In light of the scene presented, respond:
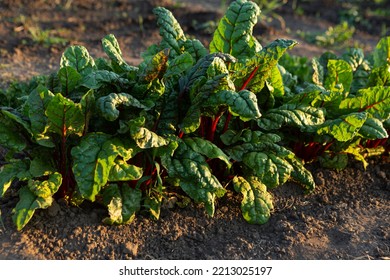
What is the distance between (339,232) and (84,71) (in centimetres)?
195

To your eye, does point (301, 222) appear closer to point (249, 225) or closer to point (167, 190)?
point (249, 225)

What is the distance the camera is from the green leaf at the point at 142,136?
363 cm

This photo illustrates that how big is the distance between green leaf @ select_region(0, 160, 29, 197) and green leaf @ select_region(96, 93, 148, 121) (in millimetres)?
598

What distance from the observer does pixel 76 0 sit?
26.0 feet

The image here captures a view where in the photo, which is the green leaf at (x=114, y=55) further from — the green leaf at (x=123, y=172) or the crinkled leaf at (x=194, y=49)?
the green leaf at (x=123, y=172)

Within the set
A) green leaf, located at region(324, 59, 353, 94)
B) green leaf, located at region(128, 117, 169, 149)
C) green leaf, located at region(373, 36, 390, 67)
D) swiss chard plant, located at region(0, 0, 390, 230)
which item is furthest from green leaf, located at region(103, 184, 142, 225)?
green leaf, located at region(373, 36, 390, 67)

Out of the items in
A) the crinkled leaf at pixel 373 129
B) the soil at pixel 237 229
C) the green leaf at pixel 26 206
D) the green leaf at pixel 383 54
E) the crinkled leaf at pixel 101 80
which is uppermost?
the crinkled leaf at pixel 101 80

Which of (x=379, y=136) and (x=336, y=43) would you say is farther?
(x=336, y=43)

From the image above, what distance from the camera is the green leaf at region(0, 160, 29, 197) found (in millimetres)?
3680

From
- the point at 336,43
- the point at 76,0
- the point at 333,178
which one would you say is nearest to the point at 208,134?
the point at 333,178

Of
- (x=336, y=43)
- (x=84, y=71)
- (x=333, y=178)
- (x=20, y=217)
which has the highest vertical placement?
(x=84, y=71)

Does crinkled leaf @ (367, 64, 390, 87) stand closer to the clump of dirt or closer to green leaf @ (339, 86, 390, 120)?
green leaf @ (339, 86, 390, 120)

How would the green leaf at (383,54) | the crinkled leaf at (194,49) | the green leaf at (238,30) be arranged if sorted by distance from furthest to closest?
the green leaf at (383,54) < the crinkled leaf at (194,49) < the green leaf at (238,30)

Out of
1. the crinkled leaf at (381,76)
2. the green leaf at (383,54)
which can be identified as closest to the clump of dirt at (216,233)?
the crinkled leaf at (381,76)
